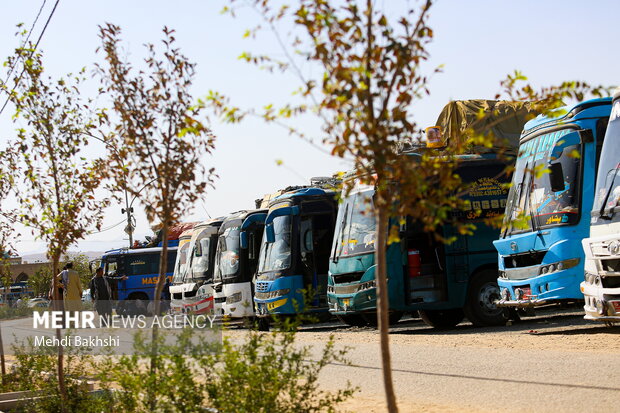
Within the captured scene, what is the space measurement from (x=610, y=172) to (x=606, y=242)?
3.66 feet

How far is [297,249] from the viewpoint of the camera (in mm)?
23344

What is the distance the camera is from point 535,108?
5.97 meters

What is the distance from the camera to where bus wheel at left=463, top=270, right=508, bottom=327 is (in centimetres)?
1862

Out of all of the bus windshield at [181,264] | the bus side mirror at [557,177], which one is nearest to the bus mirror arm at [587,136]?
the bus side mirror at [557,177]

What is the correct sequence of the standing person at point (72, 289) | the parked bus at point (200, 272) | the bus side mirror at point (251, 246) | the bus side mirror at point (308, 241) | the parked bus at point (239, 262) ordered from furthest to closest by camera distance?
the parked bus at point (200, 272) < the bus side mirror at point (251, 246) < the parked bus at point (239, 262) < the standing person at point (72, 289) < the bus side mirror at point (308, 241)

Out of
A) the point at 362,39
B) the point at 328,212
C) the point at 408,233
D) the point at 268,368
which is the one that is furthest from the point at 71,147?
the point at 328,212

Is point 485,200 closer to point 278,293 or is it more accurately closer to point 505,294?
point 505,294

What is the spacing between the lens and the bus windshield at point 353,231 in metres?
19.0

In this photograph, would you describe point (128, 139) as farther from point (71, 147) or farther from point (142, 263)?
point (142, 263)

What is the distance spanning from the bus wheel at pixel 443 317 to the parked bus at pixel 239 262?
23.9ft

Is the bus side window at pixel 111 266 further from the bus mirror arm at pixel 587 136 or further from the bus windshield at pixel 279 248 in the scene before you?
the bus mirror arm at pixel 587 136

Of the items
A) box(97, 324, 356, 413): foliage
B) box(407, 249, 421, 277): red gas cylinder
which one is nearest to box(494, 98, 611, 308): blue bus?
box(407, 249, 421, 277): red gas cylinder

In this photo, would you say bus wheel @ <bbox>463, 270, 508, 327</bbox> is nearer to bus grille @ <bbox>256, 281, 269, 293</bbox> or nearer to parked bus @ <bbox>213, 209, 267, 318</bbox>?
bus grille @ <bbox>256, 281, 269, 293</bbox>

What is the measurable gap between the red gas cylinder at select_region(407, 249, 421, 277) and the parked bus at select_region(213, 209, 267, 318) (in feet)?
26.7
